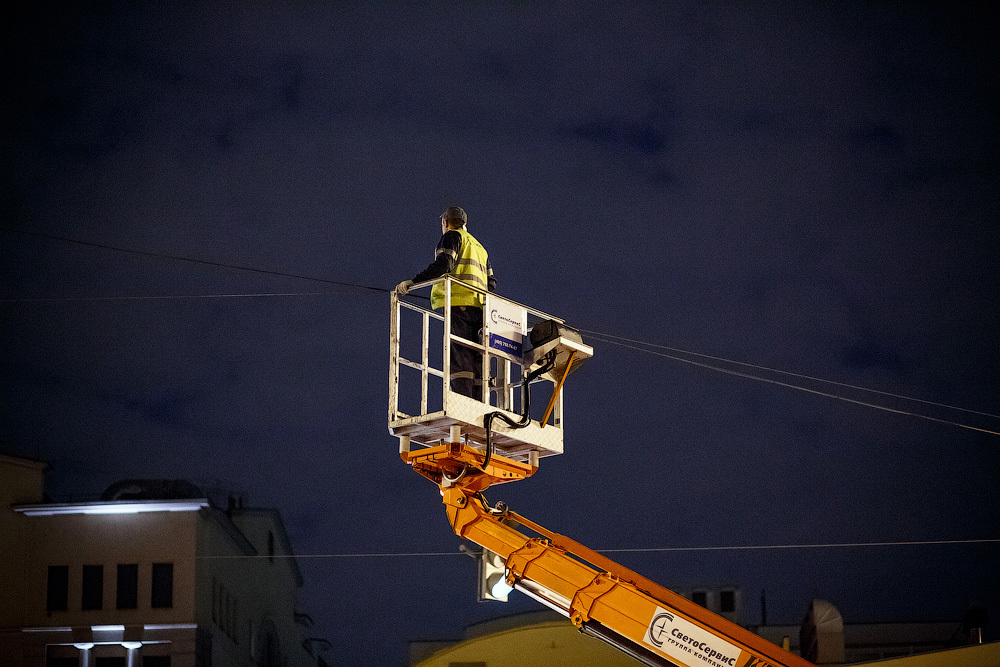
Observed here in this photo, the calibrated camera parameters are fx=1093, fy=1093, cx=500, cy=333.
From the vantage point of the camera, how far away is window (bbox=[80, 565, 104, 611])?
1567 inches

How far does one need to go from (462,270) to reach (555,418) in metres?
1.78

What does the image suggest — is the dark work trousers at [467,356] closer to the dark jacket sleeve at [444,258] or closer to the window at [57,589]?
the dark jacket sleeve at [444,258]

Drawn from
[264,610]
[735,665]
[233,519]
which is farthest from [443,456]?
[264,610]

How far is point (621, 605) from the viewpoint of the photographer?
9391 millimetres

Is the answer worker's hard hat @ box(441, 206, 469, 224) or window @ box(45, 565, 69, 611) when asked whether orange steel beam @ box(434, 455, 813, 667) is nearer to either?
worker's hard hat @ box(441, 206, 469, 224)

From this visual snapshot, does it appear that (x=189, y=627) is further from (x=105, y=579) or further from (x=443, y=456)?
(x=443, y=456)

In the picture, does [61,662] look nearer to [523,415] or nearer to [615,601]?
[523,415]

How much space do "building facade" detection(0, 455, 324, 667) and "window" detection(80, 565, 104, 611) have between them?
0.12 feet

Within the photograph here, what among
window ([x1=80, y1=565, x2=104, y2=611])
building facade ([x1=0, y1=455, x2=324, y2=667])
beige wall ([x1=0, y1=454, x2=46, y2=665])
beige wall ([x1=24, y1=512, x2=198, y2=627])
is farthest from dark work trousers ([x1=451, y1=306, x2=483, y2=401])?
beige wall ([x1=0, y1=454, x2=46, y2=665])

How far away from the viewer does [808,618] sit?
21.0 metres

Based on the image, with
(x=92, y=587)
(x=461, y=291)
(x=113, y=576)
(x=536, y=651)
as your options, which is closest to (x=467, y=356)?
(x=461, y=291)

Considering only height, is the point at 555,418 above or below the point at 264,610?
above

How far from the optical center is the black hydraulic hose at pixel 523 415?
999 centimetres

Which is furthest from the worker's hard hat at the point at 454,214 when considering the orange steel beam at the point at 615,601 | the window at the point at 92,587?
the window at the point at 92,587
